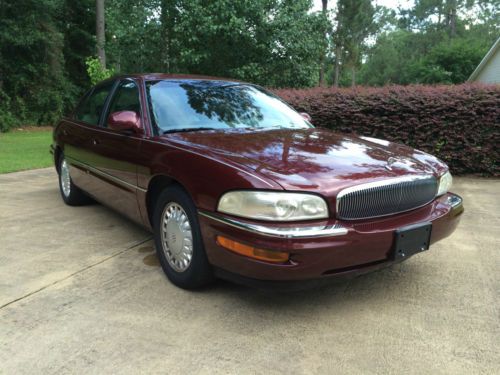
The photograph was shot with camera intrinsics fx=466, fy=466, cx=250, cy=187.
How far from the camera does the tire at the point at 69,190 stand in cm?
546

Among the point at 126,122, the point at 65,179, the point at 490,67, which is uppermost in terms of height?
the point at 490,67

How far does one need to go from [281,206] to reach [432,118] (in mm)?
6016

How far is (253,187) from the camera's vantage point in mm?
2617

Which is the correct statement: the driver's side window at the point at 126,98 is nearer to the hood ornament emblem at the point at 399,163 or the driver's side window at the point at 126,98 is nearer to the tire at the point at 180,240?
the tire at the point at 180,240

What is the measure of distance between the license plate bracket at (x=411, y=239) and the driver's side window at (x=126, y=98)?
226cm

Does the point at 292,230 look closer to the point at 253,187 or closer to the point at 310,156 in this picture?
the point at 253,187

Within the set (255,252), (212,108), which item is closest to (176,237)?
(255,252)

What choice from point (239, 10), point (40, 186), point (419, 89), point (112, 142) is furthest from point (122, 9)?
point (112, 142)

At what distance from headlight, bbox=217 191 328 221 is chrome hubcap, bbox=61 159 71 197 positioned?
3.58m

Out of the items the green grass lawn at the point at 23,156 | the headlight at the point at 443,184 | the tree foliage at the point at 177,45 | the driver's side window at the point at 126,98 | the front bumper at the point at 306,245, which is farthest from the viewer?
the tree foliage at the point at 177,45

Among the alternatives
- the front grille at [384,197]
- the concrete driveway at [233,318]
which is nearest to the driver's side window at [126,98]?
the concrete driveway at [233,318]

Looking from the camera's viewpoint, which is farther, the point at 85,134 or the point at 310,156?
the point at 85,134

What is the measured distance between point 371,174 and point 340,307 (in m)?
0.89

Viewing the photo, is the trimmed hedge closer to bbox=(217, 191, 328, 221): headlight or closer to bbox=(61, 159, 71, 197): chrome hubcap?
bbox=(61, 159, 71, 197): chrome hubcap
